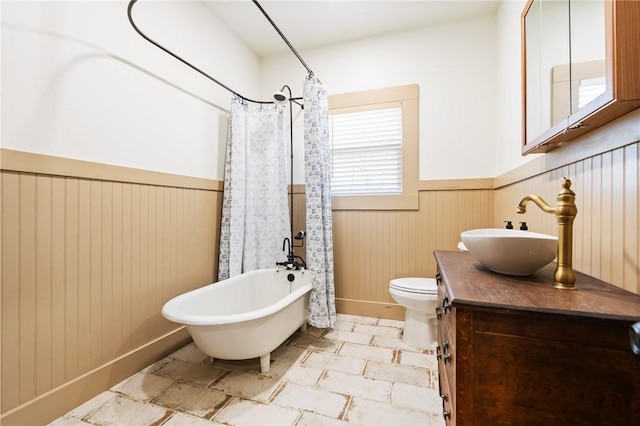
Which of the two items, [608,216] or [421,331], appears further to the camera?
[421,331]

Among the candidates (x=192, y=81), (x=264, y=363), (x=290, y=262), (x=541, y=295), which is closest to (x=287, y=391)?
(x=264, y=363)

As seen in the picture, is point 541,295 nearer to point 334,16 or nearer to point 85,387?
point 85,387

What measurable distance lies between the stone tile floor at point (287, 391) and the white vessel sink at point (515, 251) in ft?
2.99

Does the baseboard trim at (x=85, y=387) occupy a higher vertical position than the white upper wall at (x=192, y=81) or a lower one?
lower

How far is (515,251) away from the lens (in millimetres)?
889

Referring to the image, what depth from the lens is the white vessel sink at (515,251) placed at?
86 centimetres

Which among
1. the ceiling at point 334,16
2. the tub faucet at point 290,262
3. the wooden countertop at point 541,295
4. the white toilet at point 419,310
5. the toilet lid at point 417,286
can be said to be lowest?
the white toilet at point 419,310

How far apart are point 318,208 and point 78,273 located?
153 cm

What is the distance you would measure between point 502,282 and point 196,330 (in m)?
1.48

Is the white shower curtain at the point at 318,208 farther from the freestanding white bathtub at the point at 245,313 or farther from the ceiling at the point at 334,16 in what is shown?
the ceiling at the point at 334,16

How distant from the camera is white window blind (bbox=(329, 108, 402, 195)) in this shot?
259 cm

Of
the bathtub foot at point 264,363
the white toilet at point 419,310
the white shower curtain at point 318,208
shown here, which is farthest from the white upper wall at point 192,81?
the bathtub foot at point 264,363

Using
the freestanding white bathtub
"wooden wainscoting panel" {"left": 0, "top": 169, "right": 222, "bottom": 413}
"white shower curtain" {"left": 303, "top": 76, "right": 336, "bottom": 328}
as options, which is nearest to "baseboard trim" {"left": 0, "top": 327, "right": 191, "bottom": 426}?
"wooden wainscoting panel" {"left": 0, "top": 169, "right": 222, "bottom": 413}

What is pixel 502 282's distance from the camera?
2.91ft
